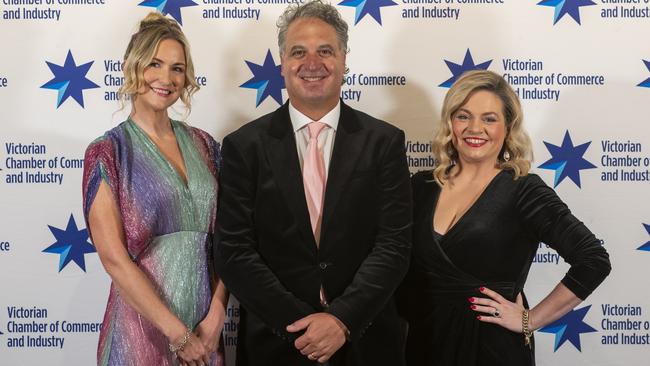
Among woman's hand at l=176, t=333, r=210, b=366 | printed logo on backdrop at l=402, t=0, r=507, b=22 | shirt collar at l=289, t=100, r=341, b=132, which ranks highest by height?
printed logo on backdrop at l=402, t=0, r=507, b=22

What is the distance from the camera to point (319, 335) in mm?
1963

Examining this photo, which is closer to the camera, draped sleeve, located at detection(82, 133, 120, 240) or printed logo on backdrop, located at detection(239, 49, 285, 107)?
draped sleeve, located at detection(82, 133, 120, 240)

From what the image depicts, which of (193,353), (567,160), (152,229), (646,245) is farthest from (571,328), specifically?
(152,229)

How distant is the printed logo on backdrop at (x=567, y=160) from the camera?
9.75 feet

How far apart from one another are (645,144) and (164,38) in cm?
202

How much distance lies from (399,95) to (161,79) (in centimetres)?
113

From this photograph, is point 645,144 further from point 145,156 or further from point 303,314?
point 145,156

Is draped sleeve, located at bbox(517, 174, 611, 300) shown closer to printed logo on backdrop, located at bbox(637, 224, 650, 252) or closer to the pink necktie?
the pink necktie

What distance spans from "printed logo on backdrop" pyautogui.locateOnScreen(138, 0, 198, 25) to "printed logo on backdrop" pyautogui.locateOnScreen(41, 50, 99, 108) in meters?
0.36

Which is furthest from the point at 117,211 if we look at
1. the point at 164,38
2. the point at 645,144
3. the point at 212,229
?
the point at 645,144

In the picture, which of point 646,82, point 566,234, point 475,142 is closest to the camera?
point 566,234

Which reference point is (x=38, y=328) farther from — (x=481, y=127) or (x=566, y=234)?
(x=566, y=234)

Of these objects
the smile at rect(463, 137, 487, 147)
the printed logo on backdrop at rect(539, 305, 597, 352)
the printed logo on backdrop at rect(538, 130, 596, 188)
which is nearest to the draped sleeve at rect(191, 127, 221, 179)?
the smile at rect(463, 137, 487, 147)

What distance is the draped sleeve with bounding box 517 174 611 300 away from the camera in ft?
7.16
